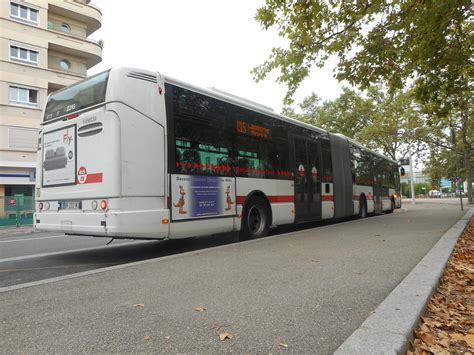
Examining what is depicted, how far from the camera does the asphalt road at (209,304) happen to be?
8.64 ft

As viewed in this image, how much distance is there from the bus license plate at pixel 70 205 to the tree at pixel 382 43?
20.1 feet

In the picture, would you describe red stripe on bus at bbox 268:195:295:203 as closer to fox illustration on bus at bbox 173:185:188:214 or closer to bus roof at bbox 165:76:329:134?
bus roof at bbox 165:76:329:134

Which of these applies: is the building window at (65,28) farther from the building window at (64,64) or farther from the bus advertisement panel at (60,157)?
the bus advertisement panel at (60,157)

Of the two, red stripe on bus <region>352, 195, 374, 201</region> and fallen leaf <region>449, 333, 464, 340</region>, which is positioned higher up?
red stripe on bus <region>352, 195, 374, 201</region>

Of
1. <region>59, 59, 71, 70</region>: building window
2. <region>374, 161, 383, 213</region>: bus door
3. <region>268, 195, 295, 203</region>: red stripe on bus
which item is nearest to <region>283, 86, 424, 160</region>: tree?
<region>374, 161, 383, 213</region>: bus door

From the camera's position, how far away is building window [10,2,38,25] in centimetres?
2612

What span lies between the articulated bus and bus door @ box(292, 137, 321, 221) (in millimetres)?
922

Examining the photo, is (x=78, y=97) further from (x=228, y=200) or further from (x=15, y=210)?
(x=15, y=210)

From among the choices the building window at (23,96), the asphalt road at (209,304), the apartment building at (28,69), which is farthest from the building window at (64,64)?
the asphalt road at (209,304)

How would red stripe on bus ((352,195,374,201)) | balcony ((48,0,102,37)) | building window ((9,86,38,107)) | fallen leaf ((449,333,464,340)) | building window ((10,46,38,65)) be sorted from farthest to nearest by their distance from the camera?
1. balcony ((48,0,102,37))
2. building window ((10,46,38,65))
3. building window ((9,86,38,107))
4. red stripe on bus ((352,195,374,201))
5. fallen leaf ((449,333,464,340))

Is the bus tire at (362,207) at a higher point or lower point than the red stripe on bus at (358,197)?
lower

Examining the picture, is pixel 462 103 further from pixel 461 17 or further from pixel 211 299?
pixel 211 299

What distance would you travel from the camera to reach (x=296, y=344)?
101 inches

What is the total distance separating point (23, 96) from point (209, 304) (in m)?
27.7
